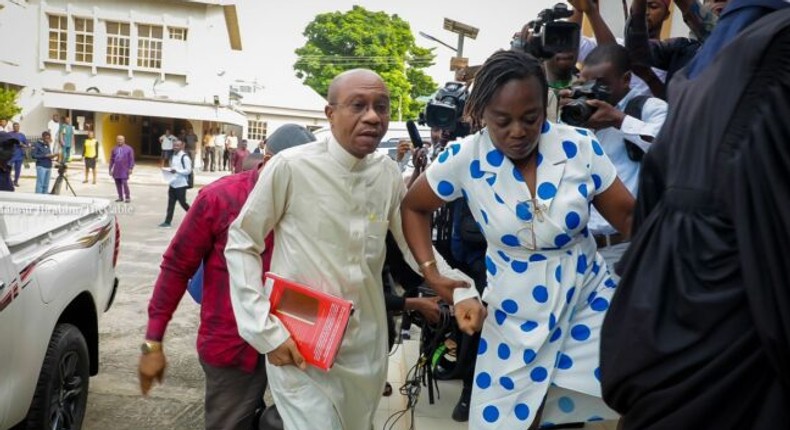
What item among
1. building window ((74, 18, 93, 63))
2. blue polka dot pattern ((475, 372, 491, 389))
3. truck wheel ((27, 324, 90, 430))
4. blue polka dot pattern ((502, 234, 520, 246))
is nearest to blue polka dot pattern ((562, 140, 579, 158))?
blue polka dot pattern ((502, 234, 520, 246))

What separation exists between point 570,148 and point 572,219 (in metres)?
0.25

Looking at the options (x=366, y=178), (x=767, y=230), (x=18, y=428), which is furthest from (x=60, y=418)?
(x=767, y=230)

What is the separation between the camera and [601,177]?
6.79ft

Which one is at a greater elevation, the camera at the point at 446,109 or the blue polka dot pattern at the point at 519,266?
the camera at the point at 446,109

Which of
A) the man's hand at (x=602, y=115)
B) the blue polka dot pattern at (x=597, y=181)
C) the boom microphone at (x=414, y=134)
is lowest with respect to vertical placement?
the blue polka dot pattern at (x=597, y=181)

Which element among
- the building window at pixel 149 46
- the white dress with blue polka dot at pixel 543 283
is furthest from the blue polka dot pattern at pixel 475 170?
the building window at pixel 149 46

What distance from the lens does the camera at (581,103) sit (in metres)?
2.56

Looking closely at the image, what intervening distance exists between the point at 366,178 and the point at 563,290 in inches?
32.5

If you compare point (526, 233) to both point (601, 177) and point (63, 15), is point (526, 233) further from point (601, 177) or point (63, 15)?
point (63, 15)

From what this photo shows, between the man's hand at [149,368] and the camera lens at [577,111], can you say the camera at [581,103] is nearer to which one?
the camera lens at [577,111]

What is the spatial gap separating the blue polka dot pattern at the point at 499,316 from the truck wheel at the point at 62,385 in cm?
222

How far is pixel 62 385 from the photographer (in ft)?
10.7

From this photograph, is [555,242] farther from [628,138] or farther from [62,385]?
[62,385]

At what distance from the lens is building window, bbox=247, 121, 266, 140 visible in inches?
1560
